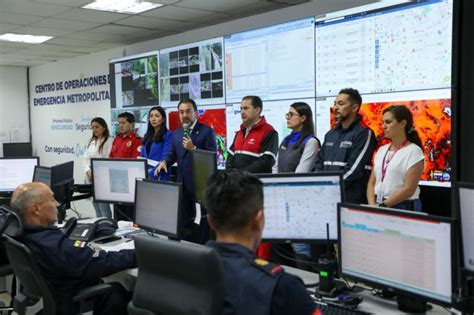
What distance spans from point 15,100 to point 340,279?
34.1ft

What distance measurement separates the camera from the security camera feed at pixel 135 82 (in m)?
6.77

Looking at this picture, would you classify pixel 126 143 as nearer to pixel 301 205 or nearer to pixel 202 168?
pixel 202 168

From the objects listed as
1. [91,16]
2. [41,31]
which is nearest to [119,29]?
[91,16]

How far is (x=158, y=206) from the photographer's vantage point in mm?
2830

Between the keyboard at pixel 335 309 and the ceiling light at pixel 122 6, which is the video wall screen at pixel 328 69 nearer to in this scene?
the ceiling light at pixel 122 6

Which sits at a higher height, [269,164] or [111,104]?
[111,104]

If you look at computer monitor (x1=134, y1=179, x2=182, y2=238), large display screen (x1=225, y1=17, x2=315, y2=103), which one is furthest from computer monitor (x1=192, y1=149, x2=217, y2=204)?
large display screen (x1=225, y1=17, x2=315, y2=103)

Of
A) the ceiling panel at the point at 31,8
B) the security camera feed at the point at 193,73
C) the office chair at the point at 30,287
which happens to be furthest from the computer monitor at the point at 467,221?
the ceiling panel at the point at 31,8

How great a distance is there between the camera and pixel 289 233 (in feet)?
7.40

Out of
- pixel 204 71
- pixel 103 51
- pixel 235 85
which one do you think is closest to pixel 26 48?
pixel 103 51

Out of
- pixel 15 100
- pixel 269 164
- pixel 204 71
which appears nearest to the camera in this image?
pixel 269 164

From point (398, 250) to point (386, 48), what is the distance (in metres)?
2.64

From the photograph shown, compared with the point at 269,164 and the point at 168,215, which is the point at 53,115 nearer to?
the point at 269,164

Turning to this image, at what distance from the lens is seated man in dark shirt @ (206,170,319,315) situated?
4.25ft
